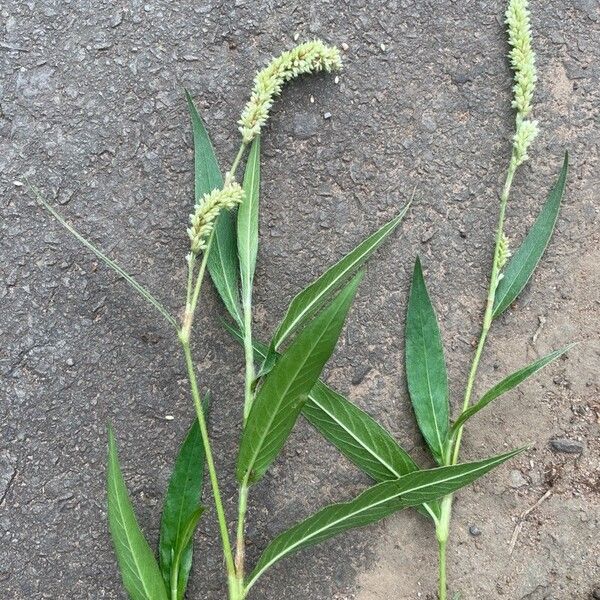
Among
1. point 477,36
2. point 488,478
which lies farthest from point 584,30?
point 488,478

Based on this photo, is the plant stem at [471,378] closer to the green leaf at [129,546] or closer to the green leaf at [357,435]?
the green leaf at [357,435]

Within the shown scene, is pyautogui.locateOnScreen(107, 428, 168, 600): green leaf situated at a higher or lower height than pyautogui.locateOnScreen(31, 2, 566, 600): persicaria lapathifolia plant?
lower

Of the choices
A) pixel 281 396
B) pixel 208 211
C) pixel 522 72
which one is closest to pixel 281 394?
pixel 281 396

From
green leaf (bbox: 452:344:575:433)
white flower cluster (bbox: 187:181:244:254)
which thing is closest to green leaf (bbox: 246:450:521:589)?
green leaf (bbox: 452:344:575:433)

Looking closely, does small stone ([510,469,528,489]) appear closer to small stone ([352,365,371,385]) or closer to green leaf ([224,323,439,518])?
green leaf ([224,323,439,518])

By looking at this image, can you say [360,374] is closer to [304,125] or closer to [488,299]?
[488,299]

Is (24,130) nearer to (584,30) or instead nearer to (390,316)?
(390,316)

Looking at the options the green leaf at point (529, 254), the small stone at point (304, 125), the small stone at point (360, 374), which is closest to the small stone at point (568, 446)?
the green leaf at point (529, 254)
